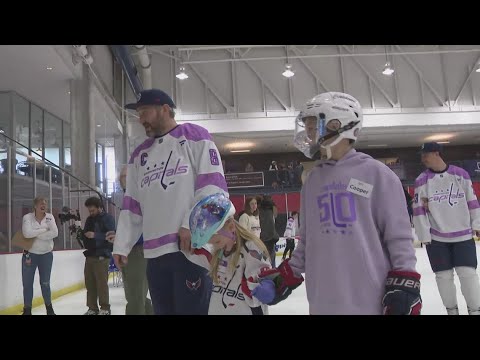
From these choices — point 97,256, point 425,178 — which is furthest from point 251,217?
point 425,178

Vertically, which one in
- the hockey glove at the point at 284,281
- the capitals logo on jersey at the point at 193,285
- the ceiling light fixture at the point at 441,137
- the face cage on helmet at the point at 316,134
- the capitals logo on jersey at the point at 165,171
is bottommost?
the capitals logo on jersey at the point at 193,285

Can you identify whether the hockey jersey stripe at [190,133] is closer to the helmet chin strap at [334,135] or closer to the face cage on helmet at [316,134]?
the face cage on helmet at [316,134]

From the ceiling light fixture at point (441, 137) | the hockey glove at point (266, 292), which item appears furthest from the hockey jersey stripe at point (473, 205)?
the ceiling light fixture at point (441, 137)

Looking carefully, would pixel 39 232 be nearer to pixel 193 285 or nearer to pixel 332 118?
pixel 193 285

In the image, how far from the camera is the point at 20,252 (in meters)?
5.48

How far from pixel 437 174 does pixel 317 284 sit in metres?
2.58

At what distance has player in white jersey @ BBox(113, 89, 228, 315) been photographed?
185 centimetres

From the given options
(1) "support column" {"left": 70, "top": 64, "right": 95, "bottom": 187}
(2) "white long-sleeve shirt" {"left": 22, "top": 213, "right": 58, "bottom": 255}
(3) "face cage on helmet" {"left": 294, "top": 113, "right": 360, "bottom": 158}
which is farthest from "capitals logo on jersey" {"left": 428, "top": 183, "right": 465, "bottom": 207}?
(1) "support column" {"left": 70, "top": 64, "right": 95, "bottom": 187}

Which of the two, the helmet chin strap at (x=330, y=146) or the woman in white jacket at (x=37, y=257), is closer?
the helmet chin strap at (x=330, y=146)

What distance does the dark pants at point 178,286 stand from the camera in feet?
5.98

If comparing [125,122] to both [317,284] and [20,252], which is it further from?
[317,284]

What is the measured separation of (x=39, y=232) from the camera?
4953mm

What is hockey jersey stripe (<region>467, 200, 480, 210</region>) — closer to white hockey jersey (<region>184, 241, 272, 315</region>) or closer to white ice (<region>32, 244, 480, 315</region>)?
white ice (<region>32, 244, 480, 315</region>)
